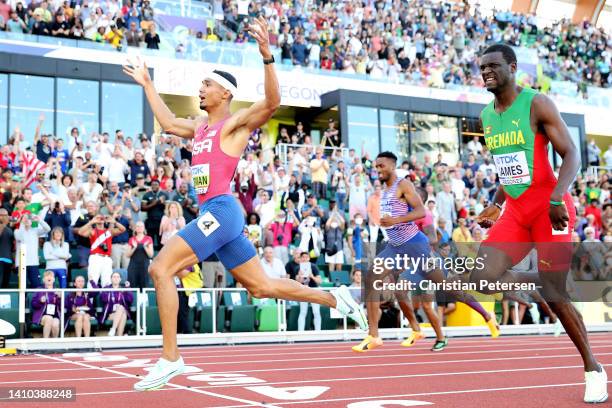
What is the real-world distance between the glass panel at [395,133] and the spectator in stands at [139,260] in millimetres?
17017

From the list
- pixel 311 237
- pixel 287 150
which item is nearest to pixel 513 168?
pixel 311 237

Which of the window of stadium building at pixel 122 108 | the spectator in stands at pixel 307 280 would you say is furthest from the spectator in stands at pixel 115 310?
the window of stadium building at pixel 122 108

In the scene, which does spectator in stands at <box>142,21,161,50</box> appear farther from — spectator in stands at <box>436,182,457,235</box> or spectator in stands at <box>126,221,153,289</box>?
spectator in stands at <box>126,221,153,289</box>

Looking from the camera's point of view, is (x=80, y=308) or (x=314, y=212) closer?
(x=80, y=308)

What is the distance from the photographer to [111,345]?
1264 cm

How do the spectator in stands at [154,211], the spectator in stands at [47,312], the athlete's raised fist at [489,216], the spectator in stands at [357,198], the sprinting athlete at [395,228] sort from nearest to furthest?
the athlete's raised fist at [489,216] < the sprinting athlete at [395,228] < the spectator in stands at [47,312] < the spectator in stands at [154,211] < the spectator in stands at [357,198]

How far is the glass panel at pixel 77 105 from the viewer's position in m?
24.0

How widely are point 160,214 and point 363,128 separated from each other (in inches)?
600

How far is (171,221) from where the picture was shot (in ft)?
48.0

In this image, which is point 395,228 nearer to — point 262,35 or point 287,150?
point 262,35

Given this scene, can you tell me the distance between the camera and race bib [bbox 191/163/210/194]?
5.96 metres

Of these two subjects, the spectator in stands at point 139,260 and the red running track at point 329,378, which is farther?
the spectator in stands at point 139,260

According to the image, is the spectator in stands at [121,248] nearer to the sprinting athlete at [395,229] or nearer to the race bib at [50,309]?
the race bib at [50,309]

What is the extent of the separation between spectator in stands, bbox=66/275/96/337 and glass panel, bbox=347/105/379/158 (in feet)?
55.9
